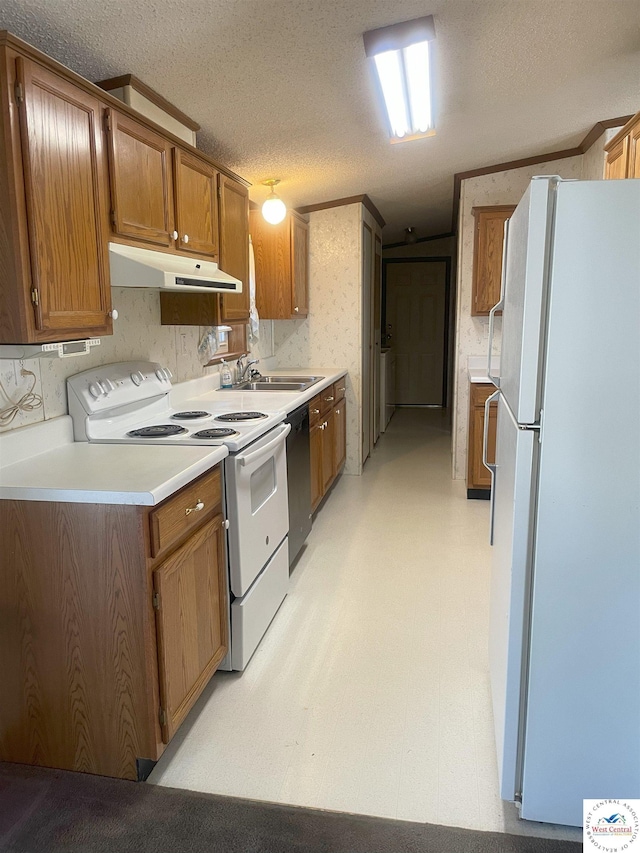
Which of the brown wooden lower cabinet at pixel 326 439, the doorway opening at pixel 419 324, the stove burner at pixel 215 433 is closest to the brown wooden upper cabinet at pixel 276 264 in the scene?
the brown wooden lower cabinet at pixel 326 439

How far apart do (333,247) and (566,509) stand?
3924 mm

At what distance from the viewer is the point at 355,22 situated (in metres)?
2.15

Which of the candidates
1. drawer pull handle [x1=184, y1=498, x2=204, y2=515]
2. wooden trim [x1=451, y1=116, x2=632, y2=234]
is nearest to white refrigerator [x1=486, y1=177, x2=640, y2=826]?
drawer pull handle [x1=184, y1=498, x2=204, y2=515]

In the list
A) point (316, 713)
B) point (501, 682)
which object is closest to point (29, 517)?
point (316, 713)

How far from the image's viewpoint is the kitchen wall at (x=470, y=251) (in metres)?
4.63

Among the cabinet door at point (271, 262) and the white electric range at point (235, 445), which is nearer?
the white electric range at point (235, 445)

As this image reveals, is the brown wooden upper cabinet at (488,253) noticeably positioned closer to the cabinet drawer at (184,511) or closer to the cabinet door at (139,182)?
the cabinet door at (139,182)

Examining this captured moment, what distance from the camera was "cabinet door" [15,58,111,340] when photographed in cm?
169

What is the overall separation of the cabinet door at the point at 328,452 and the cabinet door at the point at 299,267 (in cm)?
92

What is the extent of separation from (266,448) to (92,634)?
1.02 metres

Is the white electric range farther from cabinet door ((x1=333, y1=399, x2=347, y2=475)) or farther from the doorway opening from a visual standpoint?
the doorway opening

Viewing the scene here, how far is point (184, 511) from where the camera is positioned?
1.95 meters

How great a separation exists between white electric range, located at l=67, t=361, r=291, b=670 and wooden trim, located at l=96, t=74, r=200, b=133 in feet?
3.45

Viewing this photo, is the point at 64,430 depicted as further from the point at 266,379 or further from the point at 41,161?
the point at 266,379
